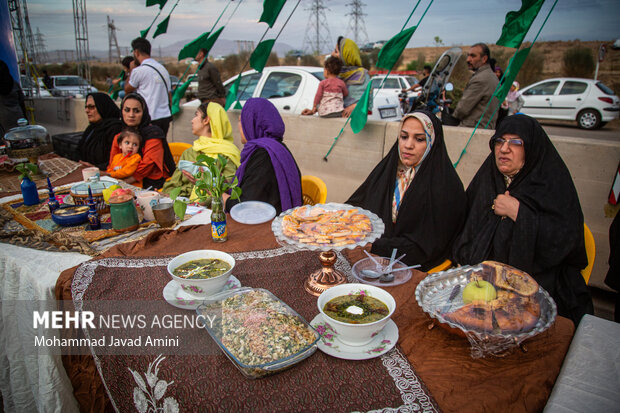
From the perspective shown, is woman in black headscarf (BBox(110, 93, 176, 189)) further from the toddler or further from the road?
the road

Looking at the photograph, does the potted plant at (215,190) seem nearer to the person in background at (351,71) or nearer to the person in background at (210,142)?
the person in background at (210,142)

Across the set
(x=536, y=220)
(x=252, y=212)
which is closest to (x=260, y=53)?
(x=252, y=212)

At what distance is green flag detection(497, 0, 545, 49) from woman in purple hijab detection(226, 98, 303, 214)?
217 centimetres

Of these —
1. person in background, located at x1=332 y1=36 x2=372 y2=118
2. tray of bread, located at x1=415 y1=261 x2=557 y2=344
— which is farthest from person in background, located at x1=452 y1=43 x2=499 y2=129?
tray of bread, located at x1=415 y1=261 x2=557 y2=344

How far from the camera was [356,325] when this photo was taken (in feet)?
3.79

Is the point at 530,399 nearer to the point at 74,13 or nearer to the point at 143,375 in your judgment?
the point at 143,375

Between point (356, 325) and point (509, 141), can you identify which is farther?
point (509, 141)

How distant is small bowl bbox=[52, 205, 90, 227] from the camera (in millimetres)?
2369

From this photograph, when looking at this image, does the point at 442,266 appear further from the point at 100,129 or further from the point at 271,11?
the point at 100,129

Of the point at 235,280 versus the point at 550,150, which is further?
the point at 550,150

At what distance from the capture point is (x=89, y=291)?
1653mm

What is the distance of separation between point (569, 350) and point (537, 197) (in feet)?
3.95

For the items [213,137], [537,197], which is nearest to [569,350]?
[537,197]

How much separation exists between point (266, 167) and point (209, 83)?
174 inches
